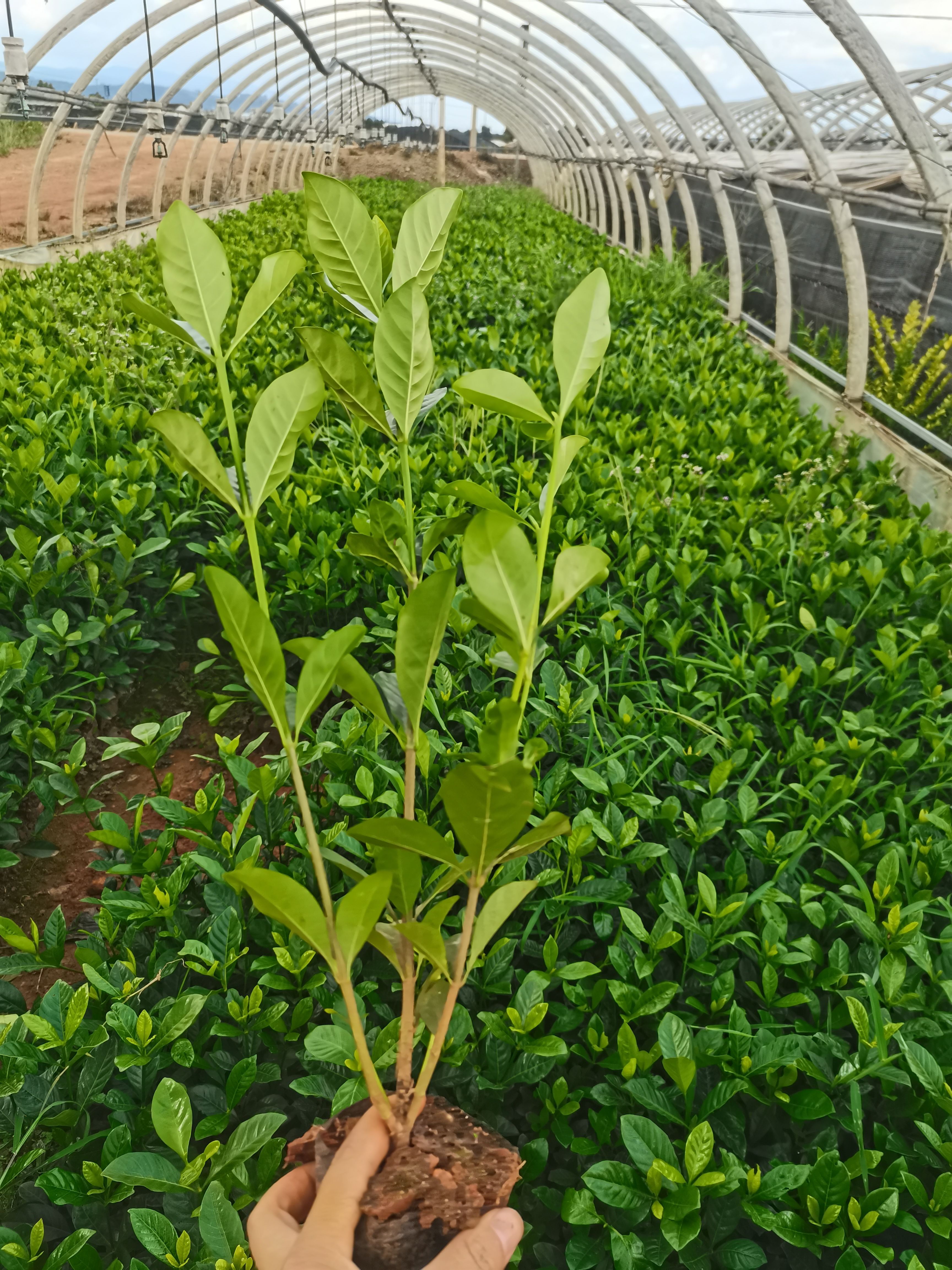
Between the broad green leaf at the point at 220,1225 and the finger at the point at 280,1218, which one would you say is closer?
the finger at the point at 280,1218

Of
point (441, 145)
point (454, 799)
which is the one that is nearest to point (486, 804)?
point (454, 799)

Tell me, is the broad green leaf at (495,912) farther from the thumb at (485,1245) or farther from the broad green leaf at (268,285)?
the broad green leaf at (268,285)

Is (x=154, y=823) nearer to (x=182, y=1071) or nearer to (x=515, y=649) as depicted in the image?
(x=182, y=1071)

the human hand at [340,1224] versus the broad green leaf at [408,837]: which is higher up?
the broad green leaf at [408,837]

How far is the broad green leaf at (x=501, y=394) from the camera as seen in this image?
0.88 metres

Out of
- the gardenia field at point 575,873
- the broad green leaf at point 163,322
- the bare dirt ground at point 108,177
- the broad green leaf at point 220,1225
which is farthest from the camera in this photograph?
the bare dirt ground at point 108,177

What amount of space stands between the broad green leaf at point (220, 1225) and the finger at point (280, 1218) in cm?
24

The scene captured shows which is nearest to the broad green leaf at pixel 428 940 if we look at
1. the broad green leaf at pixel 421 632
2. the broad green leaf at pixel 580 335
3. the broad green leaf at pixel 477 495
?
the broad green leaf at pixel 421 632

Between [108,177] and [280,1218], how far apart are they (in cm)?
3289

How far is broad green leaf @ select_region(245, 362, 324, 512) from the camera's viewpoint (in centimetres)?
84

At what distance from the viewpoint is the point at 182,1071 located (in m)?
1.48

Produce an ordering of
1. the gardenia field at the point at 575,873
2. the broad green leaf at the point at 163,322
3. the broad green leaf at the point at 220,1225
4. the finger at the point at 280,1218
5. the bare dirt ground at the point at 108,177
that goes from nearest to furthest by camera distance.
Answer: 1. the broad green leaf at the point at 163,322
2. the finger at the point at 280,1218
3. the broad green leaf at the point at 220,1225
4. the gardenia field at the point at 575,873
5. the bare dirt ground at the point at 108,177

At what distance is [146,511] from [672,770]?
7.17ft

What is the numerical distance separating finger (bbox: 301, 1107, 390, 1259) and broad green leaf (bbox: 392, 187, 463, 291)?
98 centimetres
